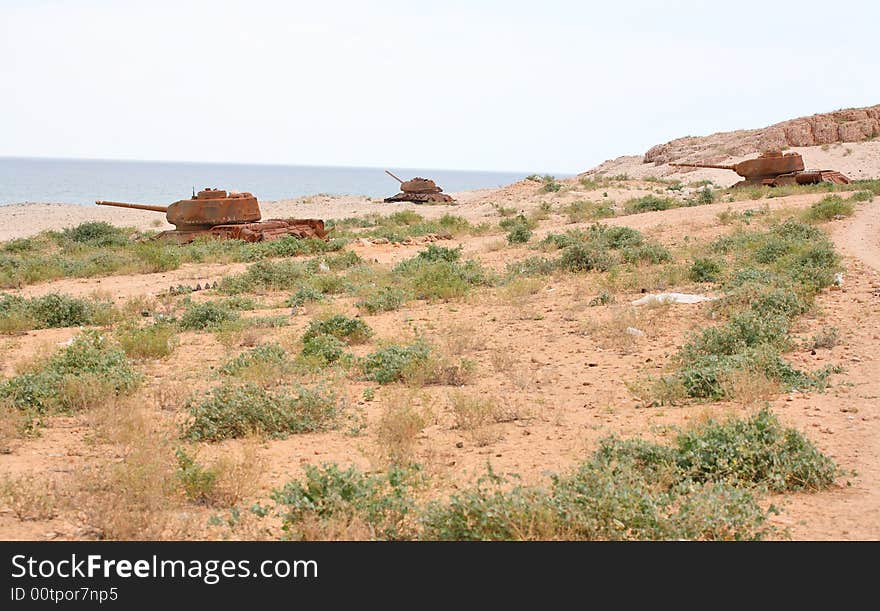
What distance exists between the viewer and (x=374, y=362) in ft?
31.9

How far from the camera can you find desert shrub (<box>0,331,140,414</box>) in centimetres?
814

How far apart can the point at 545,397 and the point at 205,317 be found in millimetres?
5935

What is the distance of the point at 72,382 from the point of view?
832 centimetres

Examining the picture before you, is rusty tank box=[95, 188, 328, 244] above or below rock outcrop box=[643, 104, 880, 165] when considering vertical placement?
below

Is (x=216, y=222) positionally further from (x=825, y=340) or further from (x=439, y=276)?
(x=825, y=340)

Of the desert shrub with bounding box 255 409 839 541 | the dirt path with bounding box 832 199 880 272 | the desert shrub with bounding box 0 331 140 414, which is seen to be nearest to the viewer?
the desert shrub with bounding box 255 409 839 541

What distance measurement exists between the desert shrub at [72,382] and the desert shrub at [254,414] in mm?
1085

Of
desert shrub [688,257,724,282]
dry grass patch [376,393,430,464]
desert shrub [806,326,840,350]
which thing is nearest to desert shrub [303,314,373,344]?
dry grass patch [376,393,430,464]

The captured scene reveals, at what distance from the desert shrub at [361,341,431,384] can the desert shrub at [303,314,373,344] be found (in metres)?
1.20

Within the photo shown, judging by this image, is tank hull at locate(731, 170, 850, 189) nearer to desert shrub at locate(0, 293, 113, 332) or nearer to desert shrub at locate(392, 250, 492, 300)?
desert shrub at locate(392, 250, 492, 300)

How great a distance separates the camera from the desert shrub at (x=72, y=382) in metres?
8.14

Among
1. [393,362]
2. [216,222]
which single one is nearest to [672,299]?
[393,362]
